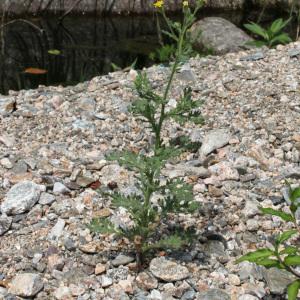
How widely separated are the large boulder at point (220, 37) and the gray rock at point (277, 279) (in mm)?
5004

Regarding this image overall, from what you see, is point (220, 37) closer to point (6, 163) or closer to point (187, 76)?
point (187, 76)

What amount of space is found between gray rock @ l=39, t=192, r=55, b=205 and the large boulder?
470 centimetres

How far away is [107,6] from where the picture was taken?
10539 mm

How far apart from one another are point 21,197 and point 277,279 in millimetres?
1495

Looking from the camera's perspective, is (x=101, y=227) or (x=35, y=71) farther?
(x=35, y=71)

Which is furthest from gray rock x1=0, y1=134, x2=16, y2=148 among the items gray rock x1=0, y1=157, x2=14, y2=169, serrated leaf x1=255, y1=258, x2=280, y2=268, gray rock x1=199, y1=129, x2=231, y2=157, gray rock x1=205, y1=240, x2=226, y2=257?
serrated leaf x1=255, y1=258, x2=280, y2=268

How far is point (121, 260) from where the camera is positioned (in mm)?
3293

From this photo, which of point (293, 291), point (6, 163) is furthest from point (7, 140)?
point (293, 291)

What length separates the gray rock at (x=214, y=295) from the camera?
3084 millimetres

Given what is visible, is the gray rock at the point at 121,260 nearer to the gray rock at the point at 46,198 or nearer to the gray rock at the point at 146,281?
the gray rock at the point at 146,281

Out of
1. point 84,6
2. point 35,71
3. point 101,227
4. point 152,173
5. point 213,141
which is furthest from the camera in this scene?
point 84,6

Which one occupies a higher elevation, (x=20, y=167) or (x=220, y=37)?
(x=20, y=167)

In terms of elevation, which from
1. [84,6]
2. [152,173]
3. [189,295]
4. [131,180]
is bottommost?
[84,6]

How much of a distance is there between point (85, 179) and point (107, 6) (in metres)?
7.04
